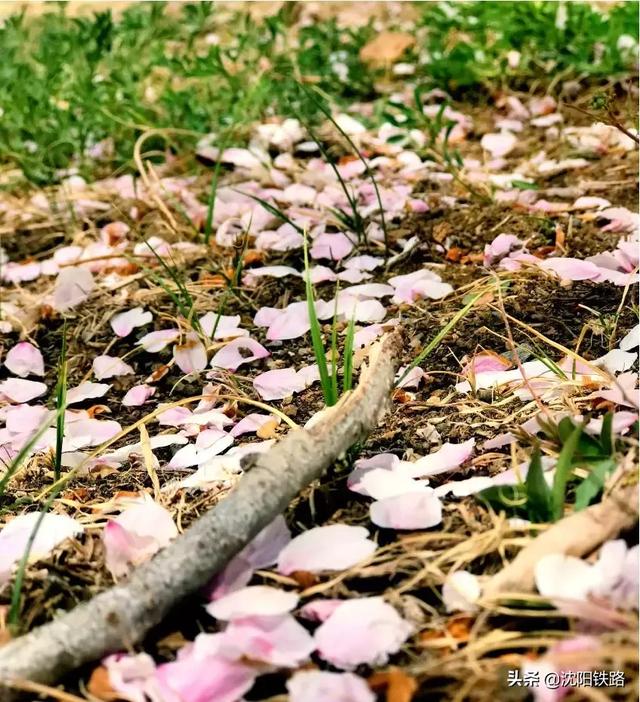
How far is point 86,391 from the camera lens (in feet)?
5.16

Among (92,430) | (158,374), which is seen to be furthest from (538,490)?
(158,374)

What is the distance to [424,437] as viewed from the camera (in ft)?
3.92

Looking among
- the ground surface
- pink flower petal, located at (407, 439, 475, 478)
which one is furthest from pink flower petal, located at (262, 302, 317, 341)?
pink flower petal, located at (407, 439, 475, 478)

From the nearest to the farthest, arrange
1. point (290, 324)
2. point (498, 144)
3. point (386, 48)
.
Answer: point (290, 324) → point (498, 144) → point (386, 48)

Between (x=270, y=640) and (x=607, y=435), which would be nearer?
(x=270, y=640)

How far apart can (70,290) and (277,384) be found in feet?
2.14

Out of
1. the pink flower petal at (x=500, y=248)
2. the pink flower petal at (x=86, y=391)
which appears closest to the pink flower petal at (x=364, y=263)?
the pink flower petal at (x=500, y=248)

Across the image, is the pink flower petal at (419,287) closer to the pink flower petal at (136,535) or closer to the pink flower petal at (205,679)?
Answer: the pink flower petal at (136,535)

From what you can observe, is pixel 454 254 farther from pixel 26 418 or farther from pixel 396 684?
pixel 396 684

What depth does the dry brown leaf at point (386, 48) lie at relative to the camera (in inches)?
126

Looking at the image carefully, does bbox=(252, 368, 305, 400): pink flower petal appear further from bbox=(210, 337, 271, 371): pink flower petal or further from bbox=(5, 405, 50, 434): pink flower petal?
bbox=(5, 405, 50, 434): pink flower petal

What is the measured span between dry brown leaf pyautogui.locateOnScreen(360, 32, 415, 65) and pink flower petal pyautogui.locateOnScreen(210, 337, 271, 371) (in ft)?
6.19

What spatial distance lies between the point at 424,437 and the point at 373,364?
0.17m

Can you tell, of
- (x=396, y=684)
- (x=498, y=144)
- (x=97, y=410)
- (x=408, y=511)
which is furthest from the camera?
(x=498, y=144)
